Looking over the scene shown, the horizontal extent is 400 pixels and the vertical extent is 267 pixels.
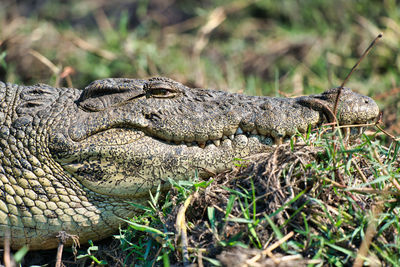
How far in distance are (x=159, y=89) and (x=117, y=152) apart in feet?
1.56

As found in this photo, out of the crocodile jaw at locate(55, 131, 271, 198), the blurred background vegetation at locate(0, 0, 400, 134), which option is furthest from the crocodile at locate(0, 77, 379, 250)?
the blurred background vegetation at locate(0, 0, 400, 134)

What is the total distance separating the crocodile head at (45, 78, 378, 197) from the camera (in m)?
2.30

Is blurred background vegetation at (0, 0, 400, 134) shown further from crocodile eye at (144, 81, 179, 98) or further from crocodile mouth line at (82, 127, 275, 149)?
crocodile mouth line at (82, 127, 275, 149)

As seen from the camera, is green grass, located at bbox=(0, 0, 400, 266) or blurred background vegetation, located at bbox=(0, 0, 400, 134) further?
blurred background vegetation, located at bbox=(0, 0, 400, 134)

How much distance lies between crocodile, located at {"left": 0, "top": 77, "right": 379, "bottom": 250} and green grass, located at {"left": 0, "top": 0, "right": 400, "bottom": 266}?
0.41 ft

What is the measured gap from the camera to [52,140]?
7.66ft

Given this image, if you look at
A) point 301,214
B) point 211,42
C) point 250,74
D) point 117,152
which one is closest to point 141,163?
point 117,152

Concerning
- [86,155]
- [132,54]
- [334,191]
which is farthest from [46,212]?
[132,54]

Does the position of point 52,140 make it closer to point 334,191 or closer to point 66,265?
point 66,265

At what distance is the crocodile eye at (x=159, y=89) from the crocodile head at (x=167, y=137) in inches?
3.2

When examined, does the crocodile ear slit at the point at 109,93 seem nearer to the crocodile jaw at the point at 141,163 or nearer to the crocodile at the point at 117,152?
the crocodile at the point at 117,152

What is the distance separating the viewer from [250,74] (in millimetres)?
5641

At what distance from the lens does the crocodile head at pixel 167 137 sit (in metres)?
2.30

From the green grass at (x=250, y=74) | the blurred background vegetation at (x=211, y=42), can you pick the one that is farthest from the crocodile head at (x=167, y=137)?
the blurred background vegetation at (x=211, y=42)
